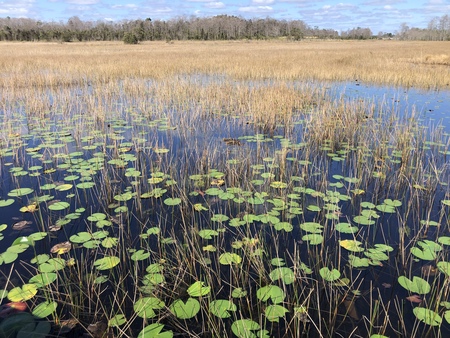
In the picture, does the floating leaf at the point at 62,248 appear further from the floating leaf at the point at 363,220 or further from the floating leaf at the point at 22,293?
the floating leaf at the point at 363,220

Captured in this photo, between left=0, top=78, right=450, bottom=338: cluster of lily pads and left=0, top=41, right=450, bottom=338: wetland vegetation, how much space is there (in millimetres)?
16

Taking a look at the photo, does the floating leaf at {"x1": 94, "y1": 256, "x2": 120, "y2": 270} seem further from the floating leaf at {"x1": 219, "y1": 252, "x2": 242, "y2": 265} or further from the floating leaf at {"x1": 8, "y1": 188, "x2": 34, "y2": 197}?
the floating leaf at {"x1": 8, "y1": 188, "x2": 34, "y2": 197}

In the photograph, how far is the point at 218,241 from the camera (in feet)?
9.03

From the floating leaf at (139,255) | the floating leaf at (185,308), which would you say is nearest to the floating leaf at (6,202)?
the floating leaf at (139,255)

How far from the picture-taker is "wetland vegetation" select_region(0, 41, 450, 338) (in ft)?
6.68

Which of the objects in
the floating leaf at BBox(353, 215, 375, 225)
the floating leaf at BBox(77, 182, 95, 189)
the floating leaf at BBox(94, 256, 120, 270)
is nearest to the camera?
the floating leaf at BBox(94, 256, 120, 270)

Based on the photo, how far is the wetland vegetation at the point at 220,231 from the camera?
6.68 feet

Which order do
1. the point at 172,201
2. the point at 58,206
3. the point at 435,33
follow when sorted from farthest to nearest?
the point at 435,33 → the point at 172,201 → the point at 58,206

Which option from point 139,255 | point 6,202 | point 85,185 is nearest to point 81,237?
point 139,255

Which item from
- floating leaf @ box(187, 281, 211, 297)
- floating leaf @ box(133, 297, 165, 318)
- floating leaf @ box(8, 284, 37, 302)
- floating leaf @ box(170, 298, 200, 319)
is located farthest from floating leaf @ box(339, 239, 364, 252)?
floating leaf @ box(8, 284, 37, 302)

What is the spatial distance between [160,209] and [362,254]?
2.00 metres

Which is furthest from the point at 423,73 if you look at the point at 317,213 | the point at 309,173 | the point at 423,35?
the point at 423,35

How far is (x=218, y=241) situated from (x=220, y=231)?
0.19 m

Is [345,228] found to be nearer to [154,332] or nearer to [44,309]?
[154,332]
